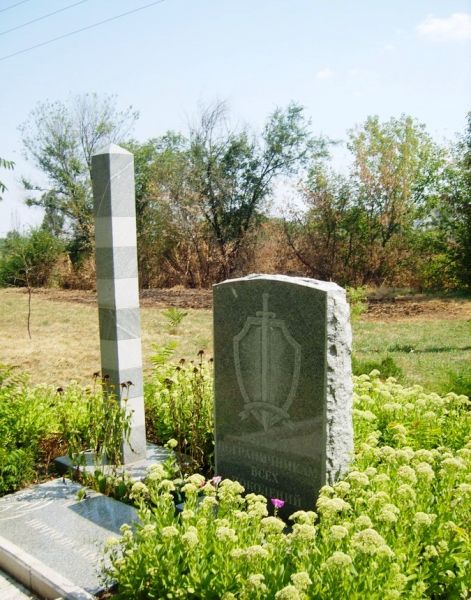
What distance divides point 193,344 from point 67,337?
122 inches

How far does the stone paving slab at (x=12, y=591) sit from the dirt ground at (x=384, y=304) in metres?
10.4

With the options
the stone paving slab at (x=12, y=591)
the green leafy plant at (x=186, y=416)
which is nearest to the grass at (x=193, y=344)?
the green leafy plant at (x=186, y=416)

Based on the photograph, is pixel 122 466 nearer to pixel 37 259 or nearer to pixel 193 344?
pixel 193 344

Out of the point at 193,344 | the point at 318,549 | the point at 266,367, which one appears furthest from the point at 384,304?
the point at 318,549

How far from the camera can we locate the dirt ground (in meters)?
13.4

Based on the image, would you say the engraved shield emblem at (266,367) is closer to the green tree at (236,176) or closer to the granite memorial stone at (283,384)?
the granite memorial stone at (283,384)

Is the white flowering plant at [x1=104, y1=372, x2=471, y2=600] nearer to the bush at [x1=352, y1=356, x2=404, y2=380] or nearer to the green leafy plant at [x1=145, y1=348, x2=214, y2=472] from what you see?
the green leafy plant at [x1=145, y1=348, x2=214, y2=472]

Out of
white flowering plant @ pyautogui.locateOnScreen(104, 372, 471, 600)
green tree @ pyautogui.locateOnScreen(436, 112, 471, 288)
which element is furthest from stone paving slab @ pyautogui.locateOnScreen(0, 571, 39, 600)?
green tree @ pyautogui.locateOnScreen(436, 112, 471, 288)

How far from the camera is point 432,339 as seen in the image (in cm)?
1059

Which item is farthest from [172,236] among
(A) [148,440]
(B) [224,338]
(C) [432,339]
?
(B) [224,338]

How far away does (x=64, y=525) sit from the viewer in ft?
13.5

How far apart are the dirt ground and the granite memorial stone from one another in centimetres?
903

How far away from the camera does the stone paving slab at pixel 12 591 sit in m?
3.56

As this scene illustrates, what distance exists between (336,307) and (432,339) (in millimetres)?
7242
